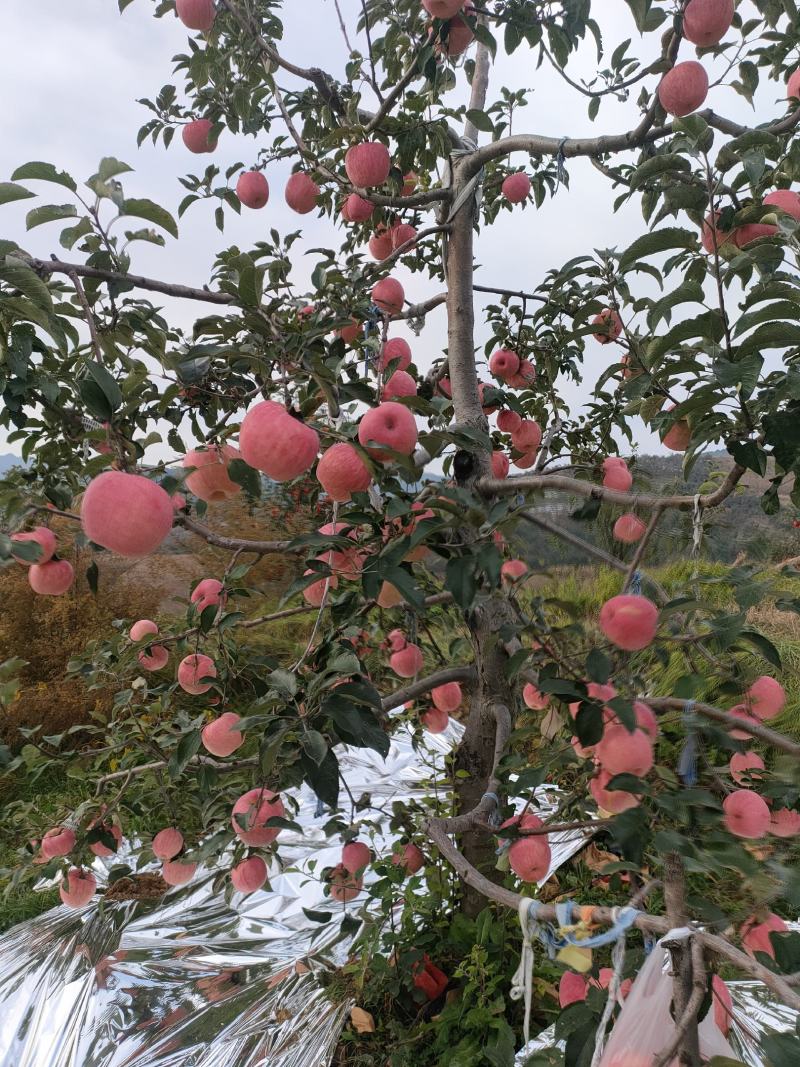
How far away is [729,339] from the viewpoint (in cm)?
65

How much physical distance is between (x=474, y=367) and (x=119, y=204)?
708 millimetres

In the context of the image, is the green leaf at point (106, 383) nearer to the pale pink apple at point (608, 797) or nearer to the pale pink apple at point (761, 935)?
the pale pink apple at point (608, 797)

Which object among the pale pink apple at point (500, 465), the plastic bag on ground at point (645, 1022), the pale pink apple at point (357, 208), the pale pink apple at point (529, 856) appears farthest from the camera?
the pale pink apple at point (500, 465)

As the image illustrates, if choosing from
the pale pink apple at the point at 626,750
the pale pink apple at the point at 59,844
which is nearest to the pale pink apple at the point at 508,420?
the pale pink apple at the point at 626,750

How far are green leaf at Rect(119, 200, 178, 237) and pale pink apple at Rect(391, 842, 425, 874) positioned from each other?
3.93ft

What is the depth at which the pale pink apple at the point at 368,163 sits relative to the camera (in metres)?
1.14

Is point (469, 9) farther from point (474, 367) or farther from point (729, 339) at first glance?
point (729, 339)

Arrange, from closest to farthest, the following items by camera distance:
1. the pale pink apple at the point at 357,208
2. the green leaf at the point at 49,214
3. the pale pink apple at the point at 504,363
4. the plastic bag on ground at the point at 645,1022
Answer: the plastic bag on ground at the point at 645,1022 < the green leaf at the point at 49,214 < the pale pink apple at the point at 357,208 < the pale pink apple at the point at 504,363

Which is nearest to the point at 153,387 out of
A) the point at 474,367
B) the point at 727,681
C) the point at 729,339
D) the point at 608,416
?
the point at 474,367

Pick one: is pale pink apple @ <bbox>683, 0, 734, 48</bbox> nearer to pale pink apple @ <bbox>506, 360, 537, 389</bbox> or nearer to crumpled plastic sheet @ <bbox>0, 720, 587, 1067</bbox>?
pale pink apple @ <bbox>506, 360, 537, 389</bbox>

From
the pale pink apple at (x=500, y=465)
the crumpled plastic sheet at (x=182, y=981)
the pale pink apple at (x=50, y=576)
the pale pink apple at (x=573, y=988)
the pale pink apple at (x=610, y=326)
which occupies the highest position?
the pale pink apple at (x=610, y=326)

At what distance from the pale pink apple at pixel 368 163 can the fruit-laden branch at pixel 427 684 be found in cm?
93

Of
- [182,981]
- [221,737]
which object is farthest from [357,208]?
[182,981]

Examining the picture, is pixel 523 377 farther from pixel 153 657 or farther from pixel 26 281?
pixel 26 281
